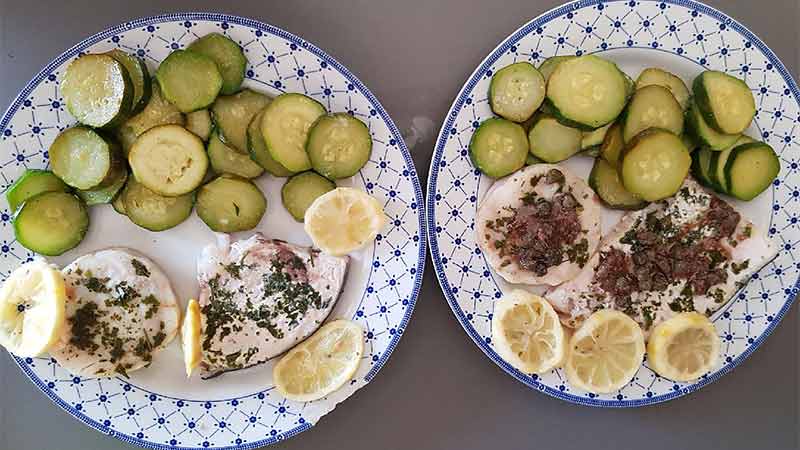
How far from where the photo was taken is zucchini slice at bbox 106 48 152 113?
2.25 meters

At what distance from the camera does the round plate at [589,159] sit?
241cm

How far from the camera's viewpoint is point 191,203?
2373mm

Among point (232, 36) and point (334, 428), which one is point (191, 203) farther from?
point (334, 428)

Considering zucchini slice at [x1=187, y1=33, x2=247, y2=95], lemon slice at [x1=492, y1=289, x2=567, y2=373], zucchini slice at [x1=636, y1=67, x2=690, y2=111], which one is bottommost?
lemon slice at [x1=492, y1=289, x2=567, y2=373]

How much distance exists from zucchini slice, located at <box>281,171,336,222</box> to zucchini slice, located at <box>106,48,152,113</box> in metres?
0.56

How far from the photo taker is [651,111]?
93.0 inches

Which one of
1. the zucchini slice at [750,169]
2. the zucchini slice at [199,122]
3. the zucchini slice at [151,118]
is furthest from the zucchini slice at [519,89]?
the zucchini slice at [151,118]

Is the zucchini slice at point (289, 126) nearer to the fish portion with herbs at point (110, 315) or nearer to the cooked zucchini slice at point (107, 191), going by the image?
the cooked zucchini slice at point (107, 191)

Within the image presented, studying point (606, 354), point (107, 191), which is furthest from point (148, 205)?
point (606, 354)

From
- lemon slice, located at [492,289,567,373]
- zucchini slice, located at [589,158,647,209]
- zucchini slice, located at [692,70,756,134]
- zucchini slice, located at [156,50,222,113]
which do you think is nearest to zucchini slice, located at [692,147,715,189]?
zucchini slice, located at [692,70,756,134]

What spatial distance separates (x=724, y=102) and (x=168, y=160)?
1.91 m

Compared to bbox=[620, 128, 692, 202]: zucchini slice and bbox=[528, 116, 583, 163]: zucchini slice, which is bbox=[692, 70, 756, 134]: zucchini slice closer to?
bbox=[620, 128, 692, 202]: zucchini slice

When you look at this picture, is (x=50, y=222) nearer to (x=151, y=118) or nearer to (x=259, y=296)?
(x=151, y=118)

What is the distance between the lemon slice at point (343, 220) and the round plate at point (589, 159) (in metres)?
0.23
